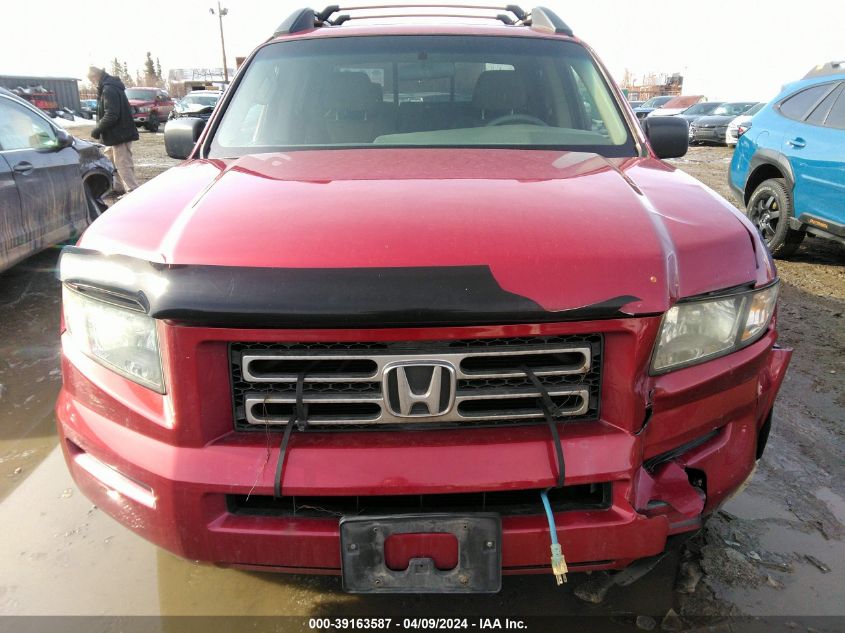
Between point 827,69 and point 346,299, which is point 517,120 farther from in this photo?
point 827,69

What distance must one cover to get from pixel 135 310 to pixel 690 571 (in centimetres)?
195

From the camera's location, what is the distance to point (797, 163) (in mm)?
5801

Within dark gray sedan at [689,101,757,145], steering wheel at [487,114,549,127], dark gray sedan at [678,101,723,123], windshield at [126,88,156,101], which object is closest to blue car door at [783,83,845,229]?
steering wheel at [487,114,549,127]

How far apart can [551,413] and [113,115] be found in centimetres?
844

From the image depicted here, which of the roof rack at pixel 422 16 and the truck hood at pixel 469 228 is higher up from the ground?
the roof rack at pixel 422 16

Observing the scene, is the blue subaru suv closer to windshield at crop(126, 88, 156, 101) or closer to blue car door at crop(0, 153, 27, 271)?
blue car door at crop(0, 153, 27, 271)

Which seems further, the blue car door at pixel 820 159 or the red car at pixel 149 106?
the red car at pixel 149 106

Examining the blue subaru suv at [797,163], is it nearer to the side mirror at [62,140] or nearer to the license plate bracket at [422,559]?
the license plate bracket at [422,559]

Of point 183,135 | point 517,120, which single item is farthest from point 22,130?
point 517,120

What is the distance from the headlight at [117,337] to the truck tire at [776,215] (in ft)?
19.3

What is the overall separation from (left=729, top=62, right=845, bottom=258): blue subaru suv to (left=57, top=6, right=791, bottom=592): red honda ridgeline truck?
4.47m

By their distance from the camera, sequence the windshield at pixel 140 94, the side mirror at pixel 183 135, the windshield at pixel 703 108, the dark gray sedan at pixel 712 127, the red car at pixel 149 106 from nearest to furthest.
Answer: the side mirror at pixel 183 135 → the dark gray sedan at pixel 712 127 → the windshield at pixel 703 108 → the red car at pixel 149 106 → the windshield at pixel 140 94

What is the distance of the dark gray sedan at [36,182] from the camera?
15.8 feet

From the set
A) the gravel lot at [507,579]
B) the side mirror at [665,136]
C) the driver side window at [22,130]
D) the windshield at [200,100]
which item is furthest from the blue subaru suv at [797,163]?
the windshield at [200,100]
